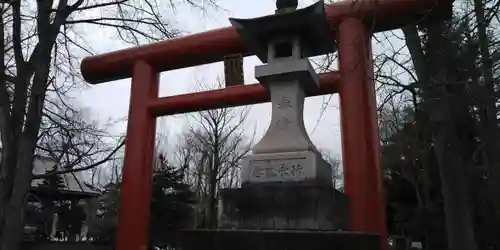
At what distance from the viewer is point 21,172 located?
22.2 feet

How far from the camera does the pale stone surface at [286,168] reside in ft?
15.1

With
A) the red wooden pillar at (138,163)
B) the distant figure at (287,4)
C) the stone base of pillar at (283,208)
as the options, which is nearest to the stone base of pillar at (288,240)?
the stone base of pillar at (283,208)

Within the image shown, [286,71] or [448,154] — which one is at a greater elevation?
[286,71]

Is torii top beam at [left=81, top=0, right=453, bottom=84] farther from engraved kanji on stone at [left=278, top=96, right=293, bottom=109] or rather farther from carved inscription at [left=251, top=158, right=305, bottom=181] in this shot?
carved inscription at [left=251, top=158, right=305, bottom=181]

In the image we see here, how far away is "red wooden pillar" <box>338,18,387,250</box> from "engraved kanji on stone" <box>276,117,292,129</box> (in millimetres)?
1766

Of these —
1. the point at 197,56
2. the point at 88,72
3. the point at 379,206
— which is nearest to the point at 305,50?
the point at 379,206

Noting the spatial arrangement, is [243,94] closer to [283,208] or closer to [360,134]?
[360,134]

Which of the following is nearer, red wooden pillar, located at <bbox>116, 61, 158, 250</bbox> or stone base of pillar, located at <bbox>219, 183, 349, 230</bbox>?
stone base of pillar, located at <bbox>219, 183, 349, 230</bbox>

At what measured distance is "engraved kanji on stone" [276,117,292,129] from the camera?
5.06 m

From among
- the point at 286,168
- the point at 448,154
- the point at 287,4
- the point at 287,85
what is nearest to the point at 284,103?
the point at 287,85

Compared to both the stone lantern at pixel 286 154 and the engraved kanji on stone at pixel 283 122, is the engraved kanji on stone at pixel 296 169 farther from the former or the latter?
the engraved kanji on stone at pixel 283 122

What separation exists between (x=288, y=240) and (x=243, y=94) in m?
4.44

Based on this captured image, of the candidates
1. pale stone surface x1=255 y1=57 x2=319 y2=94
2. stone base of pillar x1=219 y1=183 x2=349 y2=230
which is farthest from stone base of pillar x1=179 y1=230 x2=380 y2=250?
pale stone surface x1=255 y1=57 x2=319 y2=94

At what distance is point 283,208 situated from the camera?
174 inches
